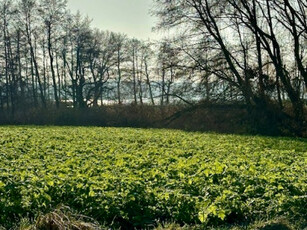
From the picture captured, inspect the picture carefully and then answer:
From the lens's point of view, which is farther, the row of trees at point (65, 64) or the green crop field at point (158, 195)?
the row of trees at point (65, 64)

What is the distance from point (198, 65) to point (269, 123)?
300 inches

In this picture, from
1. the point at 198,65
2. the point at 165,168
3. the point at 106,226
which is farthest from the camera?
the point at 198,65

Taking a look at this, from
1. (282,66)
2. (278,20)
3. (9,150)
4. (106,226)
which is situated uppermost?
(278,20)

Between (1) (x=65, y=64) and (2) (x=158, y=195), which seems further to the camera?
(1) (x=65, y=64)

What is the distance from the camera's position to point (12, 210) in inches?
184

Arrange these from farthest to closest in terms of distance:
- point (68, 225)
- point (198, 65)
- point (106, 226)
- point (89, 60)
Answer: point (89, 60)
point (198, 65)
point (106, 226)
point (68, 225)

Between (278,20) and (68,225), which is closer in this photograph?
(68,225)

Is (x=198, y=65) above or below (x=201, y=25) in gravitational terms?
below

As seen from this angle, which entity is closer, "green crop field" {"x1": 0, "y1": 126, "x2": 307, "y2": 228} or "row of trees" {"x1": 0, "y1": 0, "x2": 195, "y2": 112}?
"green crop field" {"x1": 0, "y1": 126, "x2": 307, "y2": 228}

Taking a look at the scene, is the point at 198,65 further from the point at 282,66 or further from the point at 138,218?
the point at 138,218

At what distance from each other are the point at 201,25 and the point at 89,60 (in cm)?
2152

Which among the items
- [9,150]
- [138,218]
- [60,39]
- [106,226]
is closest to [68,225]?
[106,226]

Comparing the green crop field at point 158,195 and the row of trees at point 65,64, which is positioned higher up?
the row of trees at point 65,64

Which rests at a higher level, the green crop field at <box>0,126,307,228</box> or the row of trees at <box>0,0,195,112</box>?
the row of trees at <box>0,0,195,112</box>
